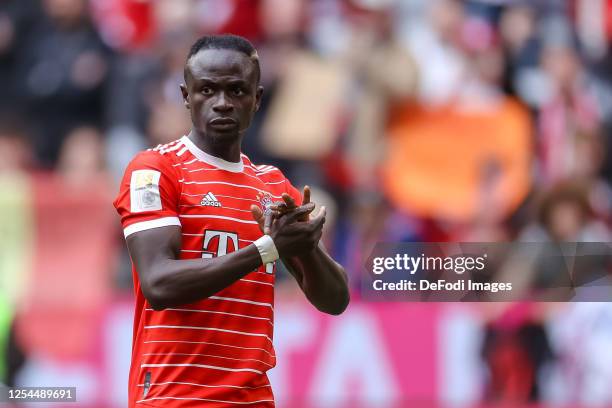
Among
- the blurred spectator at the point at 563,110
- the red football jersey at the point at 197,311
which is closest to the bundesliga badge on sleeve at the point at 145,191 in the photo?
the red football jersey at the point at 197,311

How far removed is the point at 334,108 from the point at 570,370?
126 inches

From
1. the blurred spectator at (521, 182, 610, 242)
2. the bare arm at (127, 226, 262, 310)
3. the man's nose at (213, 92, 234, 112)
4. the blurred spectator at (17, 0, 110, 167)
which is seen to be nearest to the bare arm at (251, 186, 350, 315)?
the bare arm at (127, 226, 262, 310)

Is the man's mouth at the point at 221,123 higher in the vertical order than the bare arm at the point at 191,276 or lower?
higher

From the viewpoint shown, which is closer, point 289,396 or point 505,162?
point 289,396

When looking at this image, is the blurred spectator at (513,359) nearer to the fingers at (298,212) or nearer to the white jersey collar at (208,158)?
the white jersey collar at (208,158)

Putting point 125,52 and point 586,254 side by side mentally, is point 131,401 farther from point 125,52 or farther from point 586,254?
point 125,52

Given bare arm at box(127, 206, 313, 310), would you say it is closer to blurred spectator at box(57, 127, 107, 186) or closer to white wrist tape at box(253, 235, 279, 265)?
Result: white wrist tape at box(253, 235, 279, 265)

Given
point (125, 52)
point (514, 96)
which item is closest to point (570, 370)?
point (514, 96)

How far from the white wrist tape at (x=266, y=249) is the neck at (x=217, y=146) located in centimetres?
49

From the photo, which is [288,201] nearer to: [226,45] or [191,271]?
[191,271]

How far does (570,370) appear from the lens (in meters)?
9.34

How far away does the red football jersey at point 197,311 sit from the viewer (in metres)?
4.54

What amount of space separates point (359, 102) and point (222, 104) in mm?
6670

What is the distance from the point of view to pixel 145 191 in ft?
14.8
